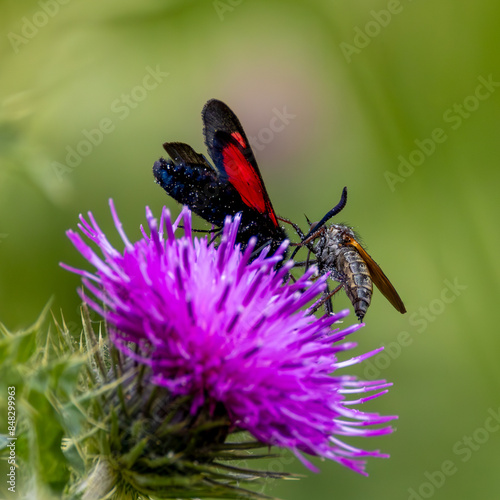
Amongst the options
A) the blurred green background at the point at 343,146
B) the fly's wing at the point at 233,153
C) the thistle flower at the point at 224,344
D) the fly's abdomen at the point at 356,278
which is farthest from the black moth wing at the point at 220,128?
the blurred green background at the point at 343,146

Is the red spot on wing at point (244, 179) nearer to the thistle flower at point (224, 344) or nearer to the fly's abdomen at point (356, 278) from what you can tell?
the fly's abdomen at point (356, 278)

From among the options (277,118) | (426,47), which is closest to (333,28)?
(426,47)

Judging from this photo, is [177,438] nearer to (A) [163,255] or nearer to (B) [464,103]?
(A) [163,255]

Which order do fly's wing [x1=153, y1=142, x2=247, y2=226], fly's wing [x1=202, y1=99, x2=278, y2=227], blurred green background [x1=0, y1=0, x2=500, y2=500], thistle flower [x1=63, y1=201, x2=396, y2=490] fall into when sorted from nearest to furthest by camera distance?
thistle flower [x1=63, y1=201, x2=396, y2=490] → fly's wing [x1=202, y1=99, x2=278, y2=227] → fly's wing [x1=153, y1=142, x2=247, y2=226] → blurred green background [x1=0, y1=0, x2=500, y2=500]

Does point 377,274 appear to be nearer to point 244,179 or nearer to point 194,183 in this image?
point 244,179

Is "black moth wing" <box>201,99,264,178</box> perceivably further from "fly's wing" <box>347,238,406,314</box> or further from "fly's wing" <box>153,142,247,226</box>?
"fly's wing" <box>347,238,406,314</box>

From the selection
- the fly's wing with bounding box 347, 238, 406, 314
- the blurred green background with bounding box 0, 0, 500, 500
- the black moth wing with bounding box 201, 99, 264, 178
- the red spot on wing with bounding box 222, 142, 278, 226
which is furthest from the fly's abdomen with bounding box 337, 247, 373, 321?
the blurred green background with bounding box 0, 0, 500, 500

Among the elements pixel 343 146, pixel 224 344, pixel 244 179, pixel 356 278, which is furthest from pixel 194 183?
pixel 343 146
